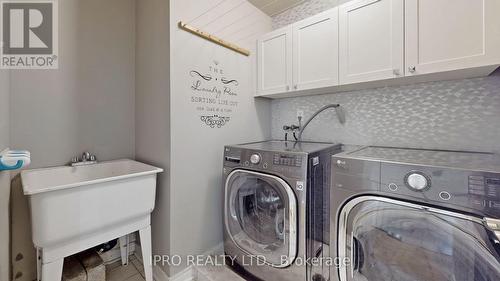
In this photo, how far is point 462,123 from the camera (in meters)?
1.33

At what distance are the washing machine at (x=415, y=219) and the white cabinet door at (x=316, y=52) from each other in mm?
835

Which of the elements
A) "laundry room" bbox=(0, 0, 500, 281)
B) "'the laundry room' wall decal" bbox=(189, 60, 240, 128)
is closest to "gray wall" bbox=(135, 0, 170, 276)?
"laundry room" bbox=(0, 0, 500, 281)

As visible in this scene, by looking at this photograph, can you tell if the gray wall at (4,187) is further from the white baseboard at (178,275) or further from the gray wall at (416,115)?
the gray wall at (416,115)

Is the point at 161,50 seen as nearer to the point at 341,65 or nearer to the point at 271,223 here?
the point at 341,65

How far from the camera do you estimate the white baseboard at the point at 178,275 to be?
140 centimetres

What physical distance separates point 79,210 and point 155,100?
2.83ft

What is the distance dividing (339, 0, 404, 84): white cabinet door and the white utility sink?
1594 mm

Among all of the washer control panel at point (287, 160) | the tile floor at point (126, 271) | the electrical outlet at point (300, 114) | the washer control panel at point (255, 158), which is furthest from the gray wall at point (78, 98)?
the electrical outlet at point (300, 114)

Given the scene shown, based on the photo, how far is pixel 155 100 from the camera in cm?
154

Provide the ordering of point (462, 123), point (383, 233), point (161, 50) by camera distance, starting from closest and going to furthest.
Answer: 1. point (383, 233)
2. point (462, 123)
3. point (161, 50)

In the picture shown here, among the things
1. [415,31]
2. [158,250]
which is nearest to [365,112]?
[415,31]

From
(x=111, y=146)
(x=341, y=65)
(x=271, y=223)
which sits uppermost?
(x=341, y=65)

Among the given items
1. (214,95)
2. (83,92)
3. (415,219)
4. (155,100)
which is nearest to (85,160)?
(83,92)

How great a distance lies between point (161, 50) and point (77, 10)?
0.75m
